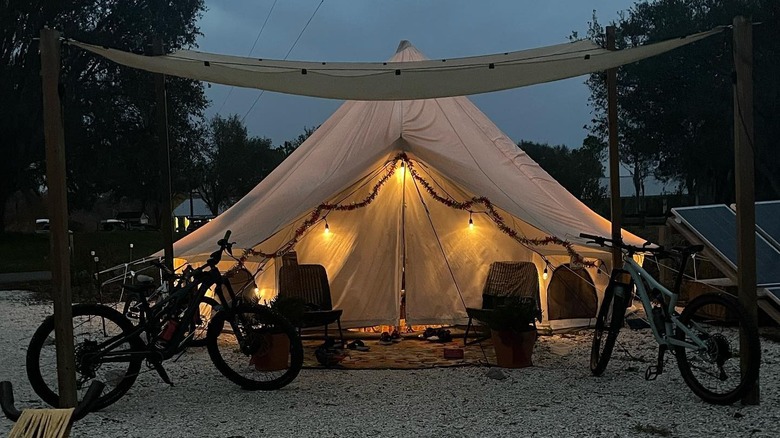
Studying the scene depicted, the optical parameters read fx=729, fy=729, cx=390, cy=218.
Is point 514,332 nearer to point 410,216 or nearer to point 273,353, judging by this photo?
point 273,353

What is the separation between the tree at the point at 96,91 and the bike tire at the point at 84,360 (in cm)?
1157

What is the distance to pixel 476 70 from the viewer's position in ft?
12.5

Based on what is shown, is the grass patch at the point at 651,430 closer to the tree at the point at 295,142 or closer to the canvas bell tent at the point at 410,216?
the canvas bell tent at the point at 410,216

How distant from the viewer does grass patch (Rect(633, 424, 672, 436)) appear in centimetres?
317

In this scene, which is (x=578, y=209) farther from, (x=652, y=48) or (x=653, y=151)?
(x=653, y=151)

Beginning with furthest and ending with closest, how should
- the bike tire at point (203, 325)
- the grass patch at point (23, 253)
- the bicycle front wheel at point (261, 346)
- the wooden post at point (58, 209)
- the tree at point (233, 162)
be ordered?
the tree at point (233, 162) < the grass patch at point (23, 253) < the bike tire at point (203, 325) < the bicycle front wheel at point (261, 346) < the wooden post at point (58, 209)

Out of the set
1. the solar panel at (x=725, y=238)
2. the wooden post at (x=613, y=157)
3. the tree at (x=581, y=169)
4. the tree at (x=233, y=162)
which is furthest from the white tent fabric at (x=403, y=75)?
the tree at (x=233, y=162)

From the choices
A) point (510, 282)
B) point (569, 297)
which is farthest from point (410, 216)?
point (569, 297)

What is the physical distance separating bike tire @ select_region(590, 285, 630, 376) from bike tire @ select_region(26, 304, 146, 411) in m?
2.59

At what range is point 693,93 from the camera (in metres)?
16.5

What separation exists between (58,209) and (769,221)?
558 cm

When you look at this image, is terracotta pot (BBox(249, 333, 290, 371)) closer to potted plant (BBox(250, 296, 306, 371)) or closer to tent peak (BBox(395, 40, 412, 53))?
potted plant (BBox(250, 296, 306, 371))

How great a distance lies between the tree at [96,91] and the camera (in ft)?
49.5

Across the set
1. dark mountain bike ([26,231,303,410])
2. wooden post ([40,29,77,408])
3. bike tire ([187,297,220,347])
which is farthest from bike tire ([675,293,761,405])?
wooden post ([40,29,77,408])
